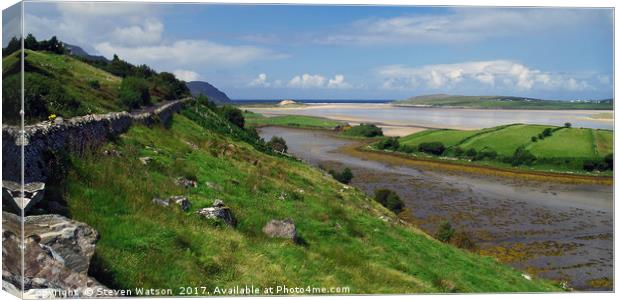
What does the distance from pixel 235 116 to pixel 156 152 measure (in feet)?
41.9

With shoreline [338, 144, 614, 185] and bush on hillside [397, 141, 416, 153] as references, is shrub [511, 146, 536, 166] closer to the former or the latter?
shoreline [338, 144, 614, 185]

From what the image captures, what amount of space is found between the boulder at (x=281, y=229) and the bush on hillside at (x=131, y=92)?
48.6 ft

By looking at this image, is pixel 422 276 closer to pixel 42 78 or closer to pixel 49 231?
pixel 49 231

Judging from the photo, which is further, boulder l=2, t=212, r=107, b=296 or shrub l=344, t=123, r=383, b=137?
shrub l=344, t=123, r=383, b=137

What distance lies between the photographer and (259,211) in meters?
12.6

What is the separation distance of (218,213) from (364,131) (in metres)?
34.1

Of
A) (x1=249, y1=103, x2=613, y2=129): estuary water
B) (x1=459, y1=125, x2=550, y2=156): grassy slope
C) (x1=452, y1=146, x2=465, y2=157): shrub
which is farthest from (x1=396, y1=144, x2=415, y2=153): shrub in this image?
(x1=249, y1=103, x2=613, y2=129): estuary water

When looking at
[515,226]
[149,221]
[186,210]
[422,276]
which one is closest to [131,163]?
[186,210]

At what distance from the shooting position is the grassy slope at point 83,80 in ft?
62.6

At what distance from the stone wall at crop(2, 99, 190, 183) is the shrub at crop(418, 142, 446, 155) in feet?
97.2

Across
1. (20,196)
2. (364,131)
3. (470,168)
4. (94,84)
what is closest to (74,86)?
(94,84)

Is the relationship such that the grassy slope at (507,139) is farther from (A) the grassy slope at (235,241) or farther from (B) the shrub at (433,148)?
(A) the grassy slope at (235,241)

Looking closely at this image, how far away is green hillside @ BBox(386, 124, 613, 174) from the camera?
55.4 feet

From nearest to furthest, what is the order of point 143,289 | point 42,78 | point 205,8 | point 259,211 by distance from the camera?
point 143,289 < point 205,8 < point 259,211 < point 42,78
